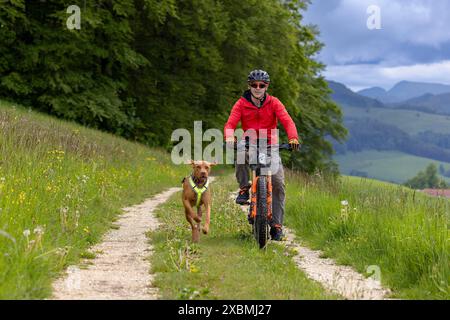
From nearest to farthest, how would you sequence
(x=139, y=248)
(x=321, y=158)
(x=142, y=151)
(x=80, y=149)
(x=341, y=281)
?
(x=341, y=281)
(x=139, y=248)
(x=80, y=149)
(x=142, y=151)
(x=321, y=158)

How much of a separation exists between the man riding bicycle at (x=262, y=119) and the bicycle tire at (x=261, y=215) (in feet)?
1.65

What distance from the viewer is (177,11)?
30125 mm

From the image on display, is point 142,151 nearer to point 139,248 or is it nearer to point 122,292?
point 139,248

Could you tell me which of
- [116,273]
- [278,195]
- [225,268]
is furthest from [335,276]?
[116,273]

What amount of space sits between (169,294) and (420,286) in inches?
114

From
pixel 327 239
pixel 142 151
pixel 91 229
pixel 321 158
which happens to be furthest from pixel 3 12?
pixel 321 158

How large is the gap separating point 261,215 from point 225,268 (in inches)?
66.1

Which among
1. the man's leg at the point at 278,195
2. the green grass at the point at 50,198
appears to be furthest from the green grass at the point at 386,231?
the green grass at the point at 50,198

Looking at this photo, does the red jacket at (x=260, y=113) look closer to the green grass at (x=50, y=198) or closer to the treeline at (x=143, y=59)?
the green grass at (x=50, y=198)

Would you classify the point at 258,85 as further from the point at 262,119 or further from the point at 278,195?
the point at 278,195

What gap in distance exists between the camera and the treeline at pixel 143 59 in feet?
87.1

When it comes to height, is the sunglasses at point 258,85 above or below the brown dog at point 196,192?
above

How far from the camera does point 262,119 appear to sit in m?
9.25

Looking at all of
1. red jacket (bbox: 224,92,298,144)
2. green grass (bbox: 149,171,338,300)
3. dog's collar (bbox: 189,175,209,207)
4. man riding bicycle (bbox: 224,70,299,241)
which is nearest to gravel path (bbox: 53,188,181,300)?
green grass (bbox: 149,171,338,300)
